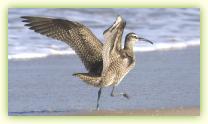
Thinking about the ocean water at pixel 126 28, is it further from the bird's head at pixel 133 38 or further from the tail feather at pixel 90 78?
the tail feather at pixel 90 78

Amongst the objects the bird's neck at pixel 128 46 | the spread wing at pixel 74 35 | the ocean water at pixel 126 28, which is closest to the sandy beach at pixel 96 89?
the ocean water at pixel 126 28

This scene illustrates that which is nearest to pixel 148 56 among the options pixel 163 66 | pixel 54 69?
pixel 163 66

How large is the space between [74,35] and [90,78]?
44 cm

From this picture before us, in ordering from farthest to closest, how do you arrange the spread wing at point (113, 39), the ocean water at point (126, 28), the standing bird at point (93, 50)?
the ocean water at point (126, 28)
the standing bird at point (93, 50)
the spread wing at point (113, 39)

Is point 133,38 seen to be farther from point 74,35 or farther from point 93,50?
point 74,35

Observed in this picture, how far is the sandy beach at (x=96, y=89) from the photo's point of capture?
10.8 metres

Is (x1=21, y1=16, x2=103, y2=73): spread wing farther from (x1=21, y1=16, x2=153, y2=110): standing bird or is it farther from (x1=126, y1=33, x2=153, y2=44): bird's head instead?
(x1=126, y1=33, x2=153, y2=44): bird's head

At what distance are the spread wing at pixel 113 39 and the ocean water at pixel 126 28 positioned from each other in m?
0.47

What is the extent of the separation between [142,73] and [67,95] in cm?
81

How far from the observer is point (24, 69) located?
36.9 feet

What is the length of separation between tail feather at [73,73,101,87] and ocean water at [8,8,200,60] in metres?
0.56

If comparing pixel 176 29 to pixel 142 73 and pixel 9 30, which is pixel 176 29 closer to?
pixel 142 73

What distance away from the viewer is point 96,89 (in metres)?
10.9

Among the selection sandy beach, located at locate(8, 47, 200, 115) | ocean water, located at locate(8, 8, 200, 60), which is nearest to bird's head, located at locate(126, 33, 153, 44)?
ocean water, located at locate(8, 8, 200, 60)
